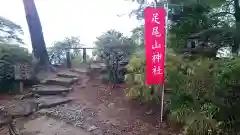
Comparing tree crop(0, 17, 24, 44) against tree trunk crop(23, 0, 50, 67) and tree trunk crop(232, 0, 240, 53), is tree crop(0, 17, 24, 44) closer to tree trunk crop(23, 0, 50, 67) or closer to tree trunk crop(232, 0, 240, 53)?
tree trunk crop(23, 0, 50, 67)

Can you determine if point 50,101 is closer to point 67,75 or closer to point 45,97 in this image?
point 45,97

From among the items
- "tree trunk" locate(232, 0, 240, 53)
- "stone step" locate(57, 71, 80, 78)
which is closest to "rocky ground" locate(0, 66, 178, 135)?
"stone step" locate(57, 71, 80, 78)

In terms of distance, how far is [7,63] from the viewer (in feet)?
24.1

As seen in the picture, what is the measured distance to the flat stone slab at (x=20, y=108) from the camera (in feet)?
18.4

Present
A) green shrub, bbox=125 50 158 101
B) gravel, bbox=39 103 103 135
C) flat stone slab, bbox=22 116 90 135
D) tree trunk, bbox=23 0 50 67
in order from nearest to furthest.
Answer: flat stone slab, bbox=22 116 90 135, gravel, bbox=39 103 103 135, green shrub, bbox=125 50 158 101, tree trunk, bbox=23 0 50 67

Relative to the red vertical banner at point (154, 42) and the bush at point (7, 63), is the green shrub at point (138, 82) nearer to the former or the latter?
the red vertical banner at point (154, 42)

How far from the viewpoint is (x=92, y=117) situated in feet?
17.3

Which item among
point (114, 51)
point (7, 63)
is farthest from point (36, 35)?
point (114, 51)

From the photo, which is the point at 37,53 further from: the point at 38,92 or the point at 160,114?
the point at 160,114

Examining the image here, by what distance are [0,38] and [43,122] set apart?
3938 mm

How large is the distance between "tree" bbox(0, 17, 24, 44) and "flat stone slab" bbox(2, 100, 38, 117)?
245 cm

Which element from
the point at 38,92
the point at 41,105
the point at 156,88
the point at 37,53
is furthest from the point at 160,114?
the point at 37,53

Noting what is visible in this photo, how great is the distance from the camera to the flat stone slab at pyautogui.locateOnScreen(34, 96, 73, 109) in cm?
586

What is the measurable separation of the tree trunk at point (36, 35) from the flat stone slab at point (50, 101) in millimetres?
2490
